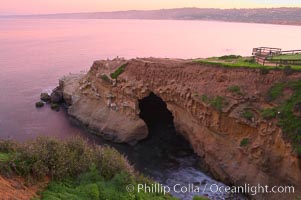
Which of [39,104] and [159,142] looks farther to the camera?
[39,104]

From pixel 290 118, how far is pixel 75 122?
26169 millimetres

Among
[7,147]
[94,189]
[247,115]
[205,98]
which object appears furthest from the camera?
[205,98]

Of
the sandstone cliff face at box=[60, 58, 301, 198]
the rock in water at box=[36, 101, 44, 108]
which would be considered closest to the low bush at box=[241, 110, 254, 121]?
the sandstone cliff face at box=[60, 58, 301, 198]

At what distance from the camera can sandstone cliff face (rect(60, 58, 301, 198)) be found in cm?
2323

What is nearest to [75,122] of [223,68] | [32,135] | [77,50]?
[32,135]

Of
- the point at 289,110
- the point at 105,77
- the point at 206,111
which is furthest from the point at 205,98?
the point at 105,77

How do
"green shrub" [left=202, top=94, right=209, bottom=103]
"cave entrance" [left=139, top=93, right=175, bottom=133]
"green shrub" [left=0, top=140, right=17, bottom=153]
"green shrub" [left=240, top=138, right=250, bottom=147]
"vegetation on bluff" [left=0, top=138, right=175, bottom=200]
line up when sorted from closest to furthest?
"vegetation on bluff" [left=0, top=138, right=175, bottom=200], "green shrub" [left=0, top=140, right=17, bottom=153], "green shrub" [left=240, top=138, right=250, bottom=147], "green shrub" [left=202, top=94, right=209, bottom=103], "cave entrance" [left=139, top=93, right=175, bottom=133]

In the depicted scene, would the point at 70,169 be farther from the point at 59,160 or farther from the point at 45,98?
the point at 45,98

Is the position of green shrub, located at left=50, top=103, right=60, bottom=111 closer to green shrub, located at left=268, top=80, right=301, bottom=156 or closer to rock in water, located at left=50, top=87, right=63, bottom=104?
rock in water, located at left=50, top=87, right=63, bottom=104

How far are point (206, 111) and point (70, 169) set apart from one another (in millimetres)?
14595

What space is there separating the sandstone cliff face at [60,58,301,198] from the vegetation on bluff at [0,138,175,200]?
9.02 meters

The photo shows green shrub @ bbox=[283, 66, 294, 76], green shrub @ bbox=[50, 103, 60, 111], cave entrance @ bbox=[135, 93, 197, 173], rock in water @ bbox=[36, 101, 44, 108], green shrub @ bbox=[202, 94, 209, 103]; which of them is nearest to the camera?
green shrub @ bbox=[283, 66, 294, 76]

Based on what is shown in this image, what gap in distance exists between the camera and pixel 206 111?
91.5 ft

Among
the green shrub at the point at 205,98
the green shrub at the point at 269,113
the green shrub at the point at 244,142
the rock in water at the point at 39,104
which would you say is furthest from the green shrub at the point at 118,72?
the green shrub at the point at 269,113
